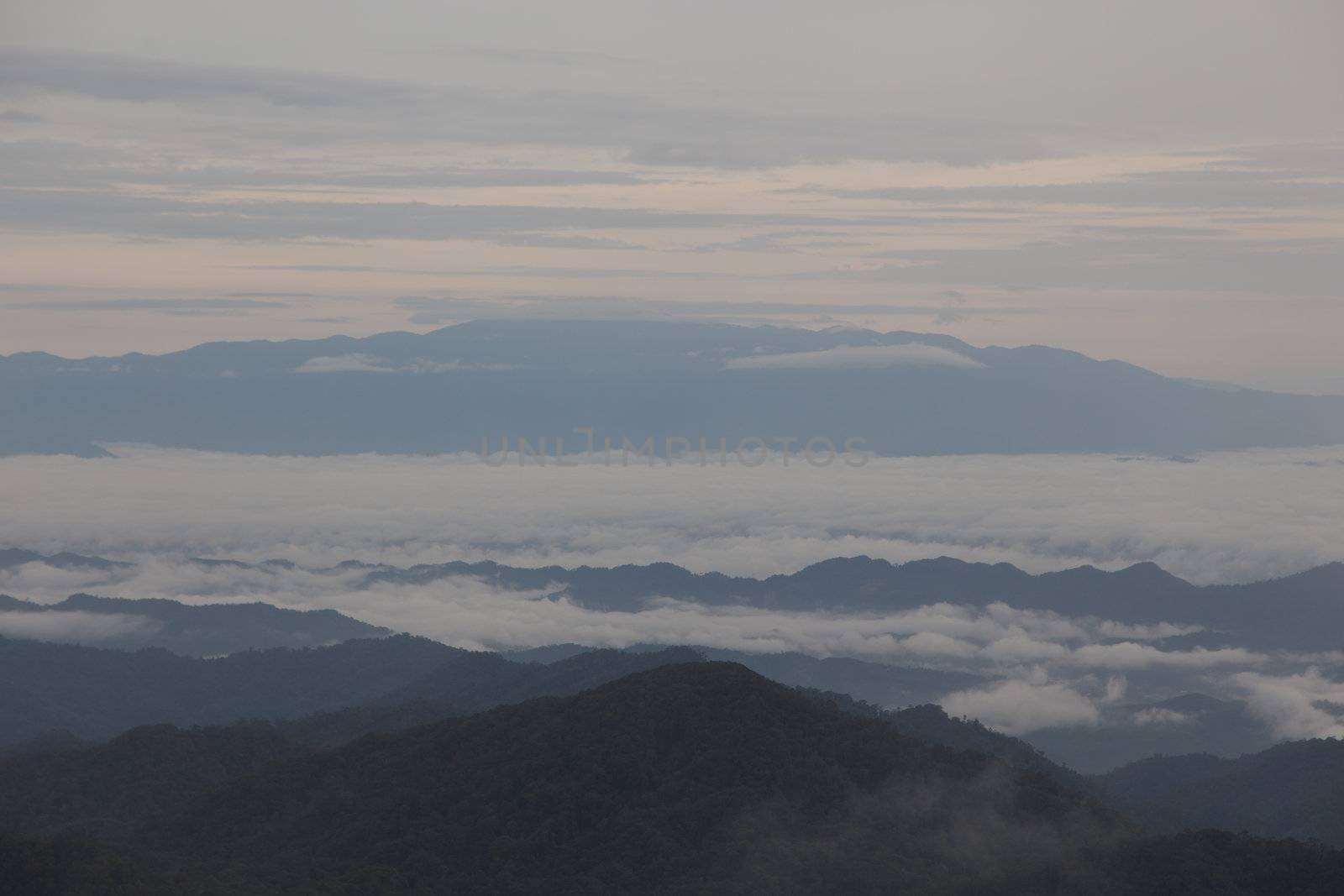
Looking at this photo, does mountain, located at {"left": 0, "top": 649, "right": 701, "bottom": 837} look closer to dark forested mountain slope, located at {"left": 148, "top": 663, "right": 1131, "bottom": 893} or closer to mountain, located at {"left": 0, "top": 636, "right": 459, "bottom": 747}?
dark forested mountain slope, located at {"left": 148, "top": 663, "right": 1131, "bottom": 893}

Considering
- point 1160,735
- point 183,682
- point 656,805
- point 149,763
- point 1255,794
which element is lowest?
point 1160,735

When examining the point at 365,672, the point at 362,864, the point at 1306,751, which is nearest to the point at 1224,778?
the point at 1306,751

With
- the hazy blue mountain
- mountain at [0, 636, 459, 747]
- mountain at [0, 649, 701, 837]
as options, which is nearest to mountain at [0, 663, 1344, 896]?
mountain at [0, 649, 701, 837]

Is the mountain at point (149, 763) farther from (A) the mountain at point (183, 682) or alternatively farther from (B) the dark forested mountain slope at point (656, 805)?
(A) the mountain at point (183, 682)

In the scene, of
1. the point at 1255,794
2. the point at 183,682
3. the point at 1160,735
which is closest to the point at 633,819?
the point at 1255,794

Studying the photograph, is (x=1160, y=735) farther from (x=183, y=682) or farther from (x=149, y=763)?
(x=149, y=763)

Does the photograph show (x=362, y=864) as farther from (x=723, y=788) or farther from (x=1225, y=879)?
(x=1225, y=879)
